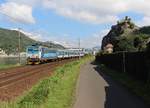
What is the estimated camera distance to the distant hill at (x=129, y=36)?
208 ft

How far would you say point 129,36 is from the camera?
235ft

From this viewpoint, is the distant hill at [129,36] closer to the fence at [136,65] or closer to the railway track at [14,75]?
the railway track at [14,75]

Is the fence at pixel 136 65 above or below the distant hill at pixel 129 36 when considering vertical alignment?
below

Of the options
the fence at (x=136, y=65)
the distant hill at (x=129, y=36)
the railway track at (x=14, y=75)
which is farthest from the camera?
the distant hill at (x=129, y=36)

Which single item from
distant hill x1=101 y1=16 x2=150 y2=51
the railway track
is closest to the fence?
the railway track

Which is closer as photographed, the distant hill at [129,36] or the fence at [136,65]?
the fence at [136,65]

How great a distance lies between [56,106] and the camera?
1595 centimetres

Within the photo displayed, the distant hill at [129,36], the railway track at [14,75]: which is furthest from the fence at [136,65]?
the distant hill at [129,36]

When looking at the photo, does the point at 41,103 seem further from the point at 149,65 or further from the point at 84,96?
the point at 149,65

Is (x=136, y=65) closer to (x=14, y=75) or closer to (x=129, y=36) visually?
(x=14, y=75)

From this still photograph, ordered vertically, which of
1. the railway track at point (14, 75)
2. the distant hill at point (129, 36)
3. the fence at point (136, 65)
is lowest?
the railway track at point (14, 75)

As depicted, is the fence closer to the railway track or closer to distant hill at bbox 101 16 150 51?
the railway track

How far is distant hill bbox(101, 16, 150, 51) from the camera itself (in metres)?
63.4

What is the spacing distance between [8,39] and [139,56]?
172593 mm
